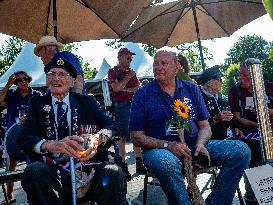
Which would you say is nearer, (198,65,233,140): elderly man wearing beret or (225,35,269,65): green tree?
(198,65,233,140): elderly man wearing beret

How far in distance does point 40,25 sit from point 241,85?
3.60m

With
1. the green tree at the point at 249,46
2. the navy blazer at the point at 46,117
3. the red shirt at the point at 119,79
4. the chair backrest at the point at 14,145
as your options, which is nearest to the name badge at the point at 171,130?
the navy blazer at the point at 46,117

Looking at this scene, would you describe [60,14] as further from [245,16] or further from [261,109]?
[261,109]

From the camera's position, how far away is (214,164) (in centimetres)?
324

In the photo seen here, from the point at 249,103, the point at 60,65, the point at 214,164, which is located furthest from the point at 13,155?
the point at 249,103

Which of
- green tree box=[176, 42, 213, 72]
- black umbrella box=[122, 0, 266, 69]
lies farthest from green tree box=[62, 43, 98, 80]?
black umbrella box=[122, 0, 266, 69]

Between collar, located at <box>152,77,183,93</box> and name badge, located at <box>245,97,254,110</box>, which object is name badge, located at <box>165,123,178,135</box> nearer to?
collar, located at <box>152,77,183,93</box>

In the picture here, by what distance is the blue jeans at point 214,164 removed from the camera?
2801 mm

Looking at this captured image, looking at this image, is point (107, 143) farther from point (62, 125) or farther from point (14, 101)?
point (14, 101)

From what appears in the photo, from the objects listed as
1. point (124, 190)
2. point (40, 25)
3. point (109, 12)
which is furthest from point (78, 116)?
point (40, 25)

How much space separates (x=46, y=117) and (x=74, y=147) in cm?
67

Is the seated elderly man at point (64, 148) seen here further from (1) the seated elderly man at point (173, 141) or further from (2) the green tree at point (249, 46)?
(2) the green tree at point (249, 46)

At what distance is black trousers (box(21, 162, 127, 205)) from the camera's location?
234 centimetres

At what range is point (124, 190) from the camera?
8.15 ft
